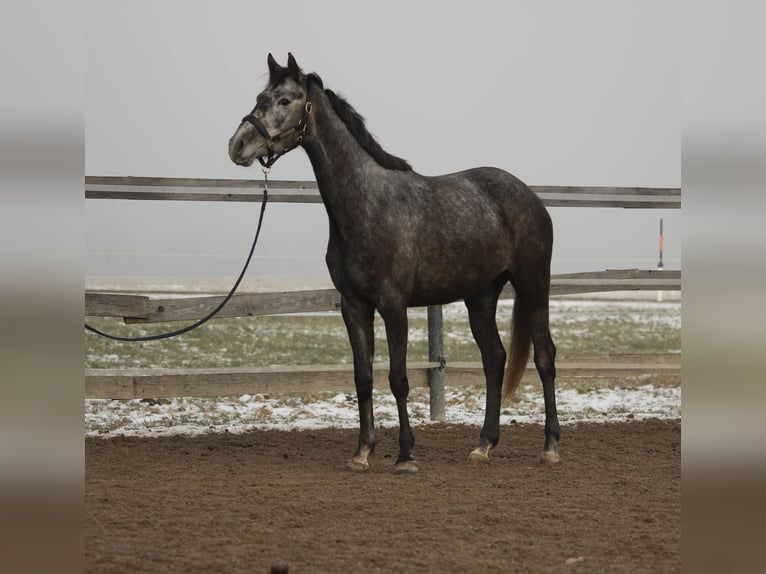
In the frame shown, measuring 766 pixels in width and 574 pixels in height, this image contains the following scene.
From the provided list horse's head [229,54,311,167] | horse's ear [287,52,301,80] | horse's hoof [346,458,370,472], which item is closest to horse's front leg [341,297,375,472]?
horse's hoof [346,458,370,472]

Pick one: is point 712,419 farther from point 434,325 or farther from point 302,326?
point 302,326

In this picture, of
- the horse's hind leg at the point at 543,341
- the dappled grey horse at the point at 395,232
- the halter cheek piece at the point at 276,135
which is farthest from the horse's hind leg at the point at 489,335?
the halter cheek piece at the point at 276,135

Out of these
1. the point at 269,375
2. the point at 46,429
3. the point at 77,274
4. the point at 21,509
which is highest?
the point at 77,274

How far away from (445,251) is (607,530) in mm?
1949

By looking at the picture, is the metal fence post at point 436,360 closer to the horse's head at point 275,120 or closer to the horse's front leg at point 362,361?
the horse's front leg at point 362,361

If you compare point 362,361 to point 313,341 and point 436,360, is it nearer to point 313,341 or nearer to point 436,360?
point 436,360

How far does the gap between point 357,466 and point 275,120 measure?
2.04m

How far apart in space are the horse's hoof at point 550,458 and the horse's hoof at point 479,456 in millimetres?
338

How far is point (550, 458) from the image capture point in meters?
4.87

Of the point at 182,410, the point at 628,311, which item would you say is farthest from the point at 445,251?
the point at 628,311

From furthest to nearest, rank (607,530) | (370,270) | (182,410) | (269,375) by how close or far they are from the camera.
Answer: (182,410) < (269,375) < (370,270) < (607,530)

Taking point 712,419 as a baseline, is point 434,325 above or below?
below

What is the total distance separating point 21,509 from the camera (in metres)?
1.11

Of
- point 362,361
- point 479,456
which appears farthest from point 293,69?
point 479,456
